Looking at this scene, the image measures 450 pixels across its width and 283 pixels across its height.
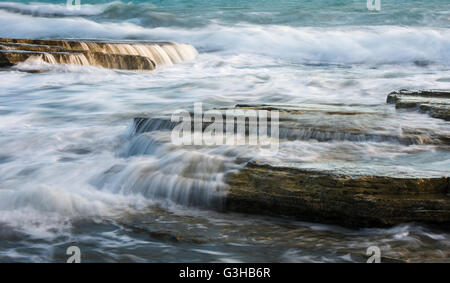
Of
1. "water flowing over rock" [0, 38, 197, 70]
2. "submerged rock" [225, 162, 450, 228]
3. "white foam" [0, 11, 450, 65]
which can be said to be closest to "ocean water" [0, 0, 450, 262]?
"submerged rock" [225, 162, 450, 228]

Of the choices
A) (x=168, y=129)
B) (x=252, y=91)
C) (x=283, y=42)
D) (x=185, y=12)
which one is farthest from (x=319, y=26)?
(x=168, y=129)

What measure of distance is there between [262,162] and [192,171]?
0.50 m

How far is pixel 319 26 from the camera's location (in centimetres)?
1923

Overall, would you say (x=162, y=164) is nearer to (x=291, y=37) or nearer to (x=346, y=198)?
(x=346, y=198)

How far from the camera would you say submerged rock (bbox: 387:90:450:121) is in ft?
14.0

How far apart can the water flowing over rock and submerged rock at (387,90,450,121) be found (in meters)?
5.99

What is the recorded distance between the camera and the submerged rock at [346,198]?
2.56 meters

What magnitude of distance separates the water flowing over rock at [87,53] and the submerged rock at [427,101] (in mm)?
5987

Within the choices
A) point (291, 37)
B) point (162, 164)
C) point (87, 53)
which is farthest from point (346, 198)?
point (291, 37)

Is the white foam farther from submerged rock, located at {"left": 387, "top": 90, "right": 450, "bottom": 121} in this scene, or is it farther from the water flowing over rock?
submerged rock, located at {"left": 387, "top": 90, "right": 450, "bottom": 121}

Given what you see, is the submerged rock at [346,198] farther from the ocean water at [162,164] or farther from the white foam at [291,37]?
the white foam at [291,37]

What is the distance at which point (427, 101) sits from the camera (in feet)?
15.5

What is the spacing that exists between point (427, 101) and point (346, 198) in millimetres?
2525
